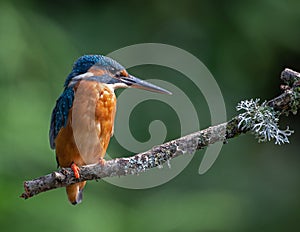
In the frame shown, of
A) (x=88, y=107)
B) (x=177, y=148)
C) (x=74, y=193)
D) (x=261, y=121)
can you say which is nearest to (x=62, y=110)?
(x=88, y=107)

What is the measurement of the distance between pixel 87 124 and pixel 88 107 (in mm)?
62

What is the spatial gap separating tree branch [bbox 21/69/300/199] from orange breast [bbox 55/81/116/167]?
0.40 m

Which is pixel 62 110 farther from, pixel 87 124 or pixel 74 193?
pixel 74 193

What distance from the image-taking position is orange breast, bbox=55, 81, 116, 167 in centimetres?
205

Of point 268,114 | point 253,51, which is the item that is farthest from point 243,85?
point 268,114

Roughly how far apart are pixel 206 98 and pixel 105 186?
33.5 inches

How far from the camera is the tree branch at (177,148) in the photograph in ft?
5.11

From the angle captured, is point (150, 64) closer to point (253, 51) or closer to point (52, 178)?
point (253, 51)

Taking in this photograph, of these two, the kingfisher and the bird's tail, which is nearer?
the kingfisher

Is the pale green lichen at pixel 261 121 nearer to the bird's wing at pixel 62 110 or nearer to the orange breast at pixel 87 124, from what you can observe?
the orange breast at pixel 87 124

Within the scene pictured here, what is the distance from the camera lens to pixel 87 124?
2062 mm

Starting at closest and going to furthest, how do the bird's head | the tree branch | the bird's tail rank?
the tree branch < the bird's head < the bird's tail

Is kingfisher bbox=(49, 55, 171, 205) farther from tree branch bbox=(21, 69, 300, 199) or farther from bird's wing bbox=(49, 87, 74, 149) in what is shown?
tree branch bbox=(21, 69, 300, 199)

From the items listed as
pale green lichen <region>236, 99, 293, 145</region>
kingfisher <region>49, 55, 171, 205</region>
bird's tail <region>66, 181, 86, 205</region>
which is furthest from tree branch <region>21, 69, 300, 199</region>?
bird's tail <region>66, 181, 86, 205</region>
